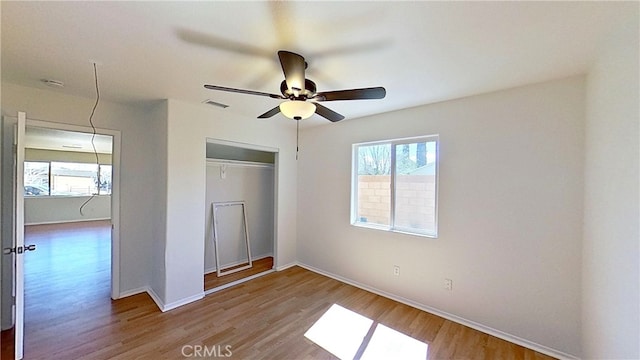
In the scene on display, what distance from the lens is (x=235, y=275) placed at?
381 cm

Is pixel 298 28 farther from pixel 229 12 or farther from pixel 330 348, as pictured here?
pixel 330 348

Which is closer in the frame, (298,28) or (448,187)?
(298,28)

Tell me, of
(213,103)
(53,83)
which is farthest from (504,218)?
(53,83)

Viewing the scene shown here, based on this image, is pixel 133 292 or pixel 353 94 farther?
pixel 133 292

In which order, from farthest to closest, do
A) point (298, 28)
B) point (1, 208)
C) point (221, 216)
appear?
point (221, 216), point (1, 208), point (298, 28)

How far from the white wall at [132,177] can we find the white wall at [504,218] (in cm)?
304

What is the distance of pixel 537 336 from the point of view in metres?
2.21

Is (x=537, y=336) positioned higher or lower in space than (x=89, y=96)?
lower

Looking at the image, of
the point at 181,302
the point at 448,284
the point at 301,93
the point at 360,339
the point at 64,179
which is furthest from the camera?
the point at 64,179

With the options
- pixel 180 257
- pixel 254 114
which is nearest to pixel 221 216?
pixel 180 257

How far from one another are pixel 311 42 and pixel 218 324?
2.76m

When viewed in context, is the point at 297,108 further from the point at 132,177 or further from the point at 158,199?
the point at 132,177

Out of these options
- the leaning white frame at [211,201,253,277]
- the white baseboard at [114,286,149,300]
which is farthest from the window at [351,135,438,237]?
the white baseboard at [114,286,149,300]

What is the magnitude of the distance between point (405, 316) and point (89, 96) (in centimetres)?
433
